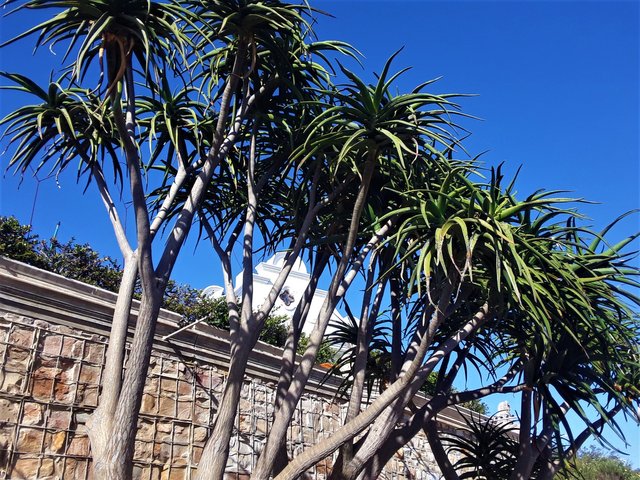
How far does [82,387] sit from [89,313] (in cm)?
82

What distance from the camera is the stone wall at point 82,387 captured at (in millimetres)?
6973

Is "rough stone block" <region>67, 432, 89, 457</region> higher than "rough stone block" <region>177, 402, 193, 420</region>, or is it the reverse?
"rough stone block" <region>177, 402, 193, 420</region>

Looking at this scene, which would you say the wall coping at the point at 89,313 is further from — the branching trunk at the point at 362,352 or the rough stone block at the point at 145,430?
the branching trunk at the point at 362,352

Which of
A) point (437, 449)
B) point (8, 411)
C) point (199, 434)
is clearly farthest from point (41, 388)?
point (437, 449)

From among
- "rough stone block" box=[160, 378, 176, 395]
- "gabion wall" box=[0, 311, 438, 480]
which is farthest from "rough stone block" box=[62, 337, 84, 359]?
"rough stone block" box=[160, 378, 176, 395]

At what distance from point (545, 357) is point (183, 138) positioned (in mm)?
5064

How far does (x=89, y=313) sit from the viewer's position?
7805mm

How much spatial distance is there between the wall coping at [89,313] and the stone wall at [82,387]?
1 cm

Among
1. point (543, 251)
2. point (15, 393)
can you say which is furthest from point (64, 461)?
point (543, 251)

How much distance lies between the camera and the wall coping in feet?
23.6

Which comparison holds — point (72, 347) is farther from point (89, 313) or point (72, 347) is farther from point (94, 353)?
point (89, 313)

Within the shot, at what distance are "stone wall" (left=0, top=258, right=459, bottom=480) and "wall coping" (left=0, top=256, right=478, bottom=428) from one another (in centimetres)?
1

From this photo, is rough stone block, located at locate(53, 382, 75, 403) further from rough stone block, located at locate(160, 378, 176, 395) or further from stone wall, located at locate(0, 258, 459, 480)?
rough stone block, located at locate(160, 378, 176, 395)

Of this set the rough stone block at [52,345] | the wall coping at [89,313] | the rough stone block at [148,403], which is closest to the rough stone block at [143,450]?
the rough stone block at [148,403]
